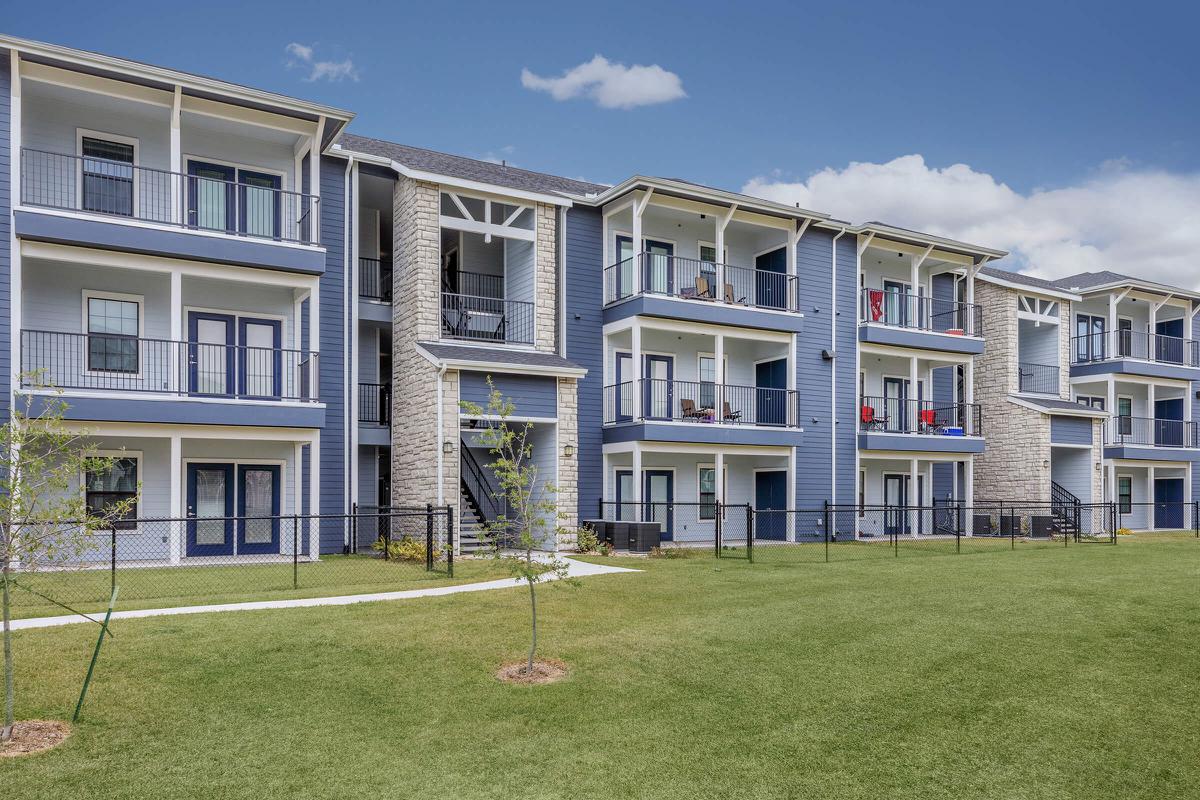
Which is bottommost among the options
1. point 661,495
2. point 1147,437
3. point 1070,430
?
point 661,495

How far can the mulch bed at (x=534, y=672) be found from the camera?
8883mm

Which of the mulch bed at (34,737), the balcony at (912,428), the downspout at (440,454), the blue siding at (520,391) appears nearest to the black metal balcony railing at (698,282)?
the blue siding at (520,391)

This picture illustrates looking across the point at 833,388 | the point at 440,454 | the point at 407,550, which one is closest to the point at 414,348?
the point at 440,454

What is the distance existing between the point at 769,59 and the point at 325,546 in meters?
20.9

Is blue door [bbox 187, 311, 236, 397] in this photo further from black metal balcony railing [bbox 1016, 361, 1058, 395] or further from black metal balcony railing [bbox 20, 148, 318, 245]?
black metal balcony railing [bbox 1016, 361, 1058, 395]

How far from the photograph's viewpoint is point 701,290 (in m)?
24.4

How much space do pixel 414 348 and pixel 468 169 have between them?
5.98m

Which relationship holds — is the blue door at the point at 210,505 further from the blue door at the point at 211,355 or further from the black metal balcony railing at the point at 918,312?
the black metal balcony railing at the point at 918,312

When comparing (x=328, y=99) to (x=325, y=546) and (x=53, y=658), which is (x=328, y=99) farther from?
(x=53, y=658)

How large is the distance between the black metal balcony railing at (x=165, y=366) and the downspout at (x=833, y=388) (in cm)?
1519

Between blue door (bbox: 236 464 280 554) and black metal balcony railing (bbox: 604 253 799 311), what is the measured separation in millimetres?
9703

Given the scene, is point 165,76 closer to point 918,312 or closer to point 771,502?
point 771,502

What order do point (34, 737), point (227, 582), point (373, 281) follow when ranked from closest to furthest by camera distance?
point (34, 737) < point (227, 582) < point (373, 281)

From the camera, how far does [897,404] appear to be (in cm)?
2975
